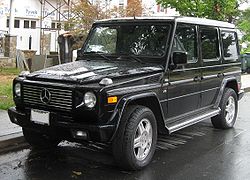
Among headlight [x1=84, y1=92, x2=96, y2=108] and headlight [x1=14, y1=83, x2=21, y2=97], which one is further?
headlight [x1=14, y1=83, x2=21, y2=97]

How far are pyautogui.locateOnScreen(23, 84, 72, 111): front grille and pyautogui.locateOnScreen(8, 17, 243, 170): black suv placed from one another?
0.01 meters

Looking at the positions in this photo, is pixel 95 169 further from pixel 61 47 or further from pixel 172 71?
pixel 61 47

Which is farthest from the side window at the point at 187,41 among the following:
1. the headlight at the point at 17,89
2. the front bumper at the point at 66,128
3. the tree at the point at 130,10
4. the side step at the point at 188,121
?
the tree at the point at 130,10

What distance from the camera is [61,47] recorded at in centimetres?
1415

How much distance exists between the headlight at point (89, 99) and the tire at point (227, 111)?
360 centimetres

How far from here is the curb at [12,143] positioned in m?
5.92

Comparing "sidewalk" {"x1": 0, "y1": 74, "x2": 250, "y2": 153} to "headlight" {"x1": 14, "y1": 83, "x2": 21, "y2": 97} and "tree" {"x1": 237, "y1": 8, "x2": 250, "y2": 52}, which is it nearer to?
"headlight" {"x1": 14, "y1": 83, "x2": 21, "y2": 97}

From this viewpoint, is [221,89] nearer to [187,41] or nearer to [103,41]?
[187,41]

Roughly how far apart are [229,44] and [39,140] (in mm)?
4338

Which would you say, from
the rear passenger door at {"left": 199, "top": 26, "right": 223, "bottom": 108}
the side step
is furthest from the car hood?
the rear passenger door at {"left": 199, "top": 26, "right": 223, "bottom": 108}

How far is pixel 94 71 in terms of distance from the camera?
5.24 meters

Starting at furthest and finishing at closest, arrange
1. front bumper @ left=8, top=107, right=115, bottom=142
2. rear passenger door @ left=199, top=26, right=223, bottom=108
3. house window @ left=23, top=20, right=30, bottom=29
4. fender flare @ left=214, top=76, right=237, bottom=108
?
house window @ left=23, top=20, right=30, bottom=29 → fender flare @ left=214, top=76, right=237, bottom=108 → rear passenger door @ left=199, top=26, right=223, bottom=108 → front bumper @ left=8, top=107, right=115, bottom=142

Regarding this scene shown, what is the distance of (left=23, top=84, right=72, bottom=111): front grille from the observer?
4.80 metres

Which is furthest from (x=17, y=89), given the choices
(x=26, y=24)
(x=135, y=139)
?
(x=26, y=24)
